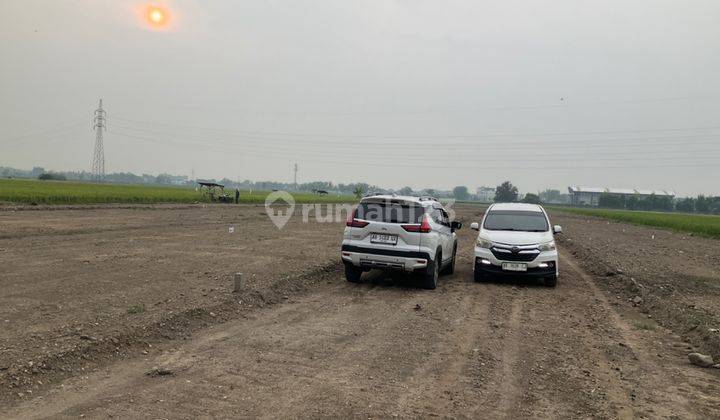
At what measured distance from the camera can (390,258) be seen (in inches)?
404

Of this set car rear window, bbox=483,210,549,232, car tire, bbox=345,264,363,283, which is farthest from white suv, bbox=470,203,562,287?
car tire, bbox=345,264,363,283

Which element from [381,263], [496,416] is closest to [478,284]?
[381,263]

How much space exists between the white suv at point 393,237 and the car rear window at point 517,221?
8.01 feet

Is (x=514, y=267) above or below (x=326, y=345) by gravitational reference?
above

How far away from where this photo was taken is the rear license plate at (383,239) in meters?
10.3

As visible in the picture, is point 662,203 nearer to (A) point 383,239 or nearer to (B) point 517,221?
(B) point 517,221

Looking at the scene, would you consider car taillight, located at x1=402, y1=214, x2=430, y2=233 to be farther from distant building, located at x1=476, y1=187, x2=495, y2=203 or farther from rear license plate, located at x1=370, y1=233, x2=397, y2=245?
distant building, located at x1=476, y1=187, x2=495, y2=203

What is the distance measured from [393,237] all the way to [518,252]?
9.86ft

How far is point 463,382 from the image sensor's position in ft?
17.4

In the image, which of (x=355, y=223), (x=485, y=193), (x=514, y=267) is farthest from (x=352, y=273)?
(x=485, y=193)

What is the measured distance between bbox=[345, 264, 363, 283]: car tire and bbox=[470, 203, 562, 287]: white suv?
277cm

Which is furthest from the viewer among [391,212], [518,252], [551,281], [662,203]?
[662,203]

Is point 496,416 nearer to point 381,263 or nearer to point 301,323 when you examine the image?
point 301,323

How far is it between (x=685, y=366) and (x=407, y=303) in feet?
14.4
